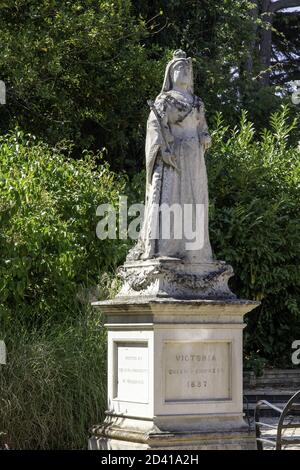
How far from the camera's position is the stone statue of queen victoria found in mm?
9742

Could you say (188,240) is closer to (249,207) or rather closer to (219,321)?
(219,321)

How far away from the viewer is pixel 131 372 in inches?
387

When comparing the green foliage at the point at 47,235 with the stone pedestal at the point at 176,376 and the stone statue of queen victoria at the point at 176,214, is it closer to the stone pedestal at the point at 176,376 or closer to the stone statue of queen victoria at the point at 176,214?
the stone pedestal at the point at 176,376

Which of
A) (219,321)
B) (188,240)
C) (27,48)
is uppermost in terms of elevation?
(27,48)

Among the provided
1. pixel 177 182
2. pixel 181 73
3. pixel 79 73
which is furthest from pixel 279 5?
pixel 177 182

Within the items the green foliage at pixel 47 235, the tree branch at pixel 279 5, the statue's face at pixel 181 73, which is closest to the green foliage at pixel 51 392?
the green foliage at pixel 47 235

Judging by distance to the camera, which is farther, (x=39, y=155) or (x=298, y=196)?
(x=298, y=196)

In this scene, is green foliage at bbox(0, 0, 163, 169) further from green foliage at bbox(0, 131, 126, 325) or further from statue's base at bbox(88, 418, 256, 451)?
statue's base at bbox(88, 418, 256, 451)

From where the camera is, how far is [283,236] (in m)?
16.9

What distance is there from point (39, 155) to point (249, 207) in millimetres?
3435

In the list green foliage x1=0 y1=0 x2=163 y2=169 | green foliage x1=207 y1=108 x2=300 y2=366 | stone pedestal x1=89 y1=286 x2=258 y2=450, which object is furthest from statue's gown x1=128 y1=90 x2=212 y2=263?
green foliage x1=0 y1=0 x2=163 y2=169

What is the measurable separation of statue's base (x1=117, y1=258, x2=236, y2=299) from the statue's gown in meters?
0.11

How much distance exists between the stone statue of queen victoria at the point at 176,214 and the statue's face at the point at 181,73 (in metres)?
0.16

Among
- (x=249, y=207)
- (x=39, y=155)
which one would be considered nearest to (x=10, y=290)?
(x=39, y=155)
